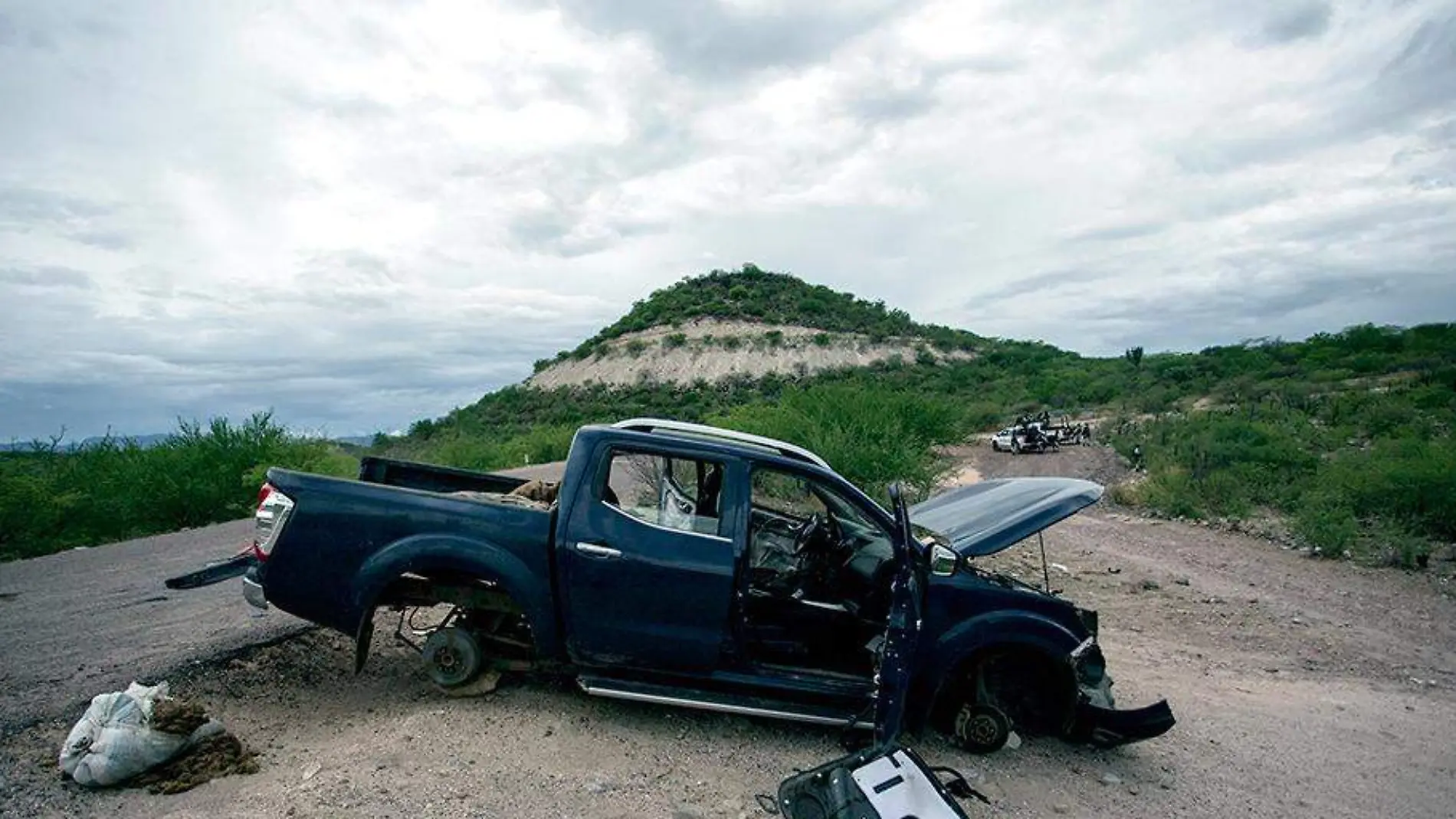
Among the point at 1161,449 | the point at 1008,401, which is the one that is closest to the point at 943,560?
the point at 1161,449

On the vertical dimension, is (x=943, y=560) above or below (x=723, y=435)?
below

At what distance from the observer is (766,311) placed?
76438 mm

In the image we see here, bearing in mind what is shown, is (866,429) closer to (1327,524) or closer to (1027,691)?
(1327,524)

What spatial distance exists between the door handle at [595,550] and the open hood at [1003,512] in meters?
1.89

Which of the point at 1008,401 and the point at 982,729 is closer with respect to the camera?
the point at 982,729

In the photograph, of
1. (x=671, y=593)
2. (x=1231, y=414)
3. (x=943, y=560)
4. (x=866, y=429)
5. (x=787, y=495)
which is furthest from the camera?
(x=1231, y=414)

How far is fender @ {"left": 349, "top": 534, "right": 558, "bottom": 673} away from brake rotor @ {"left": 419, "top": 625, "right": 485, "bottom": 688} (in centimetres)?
45

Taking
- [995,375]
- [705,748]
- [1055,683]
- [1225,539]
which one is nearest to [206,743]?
[705,748]

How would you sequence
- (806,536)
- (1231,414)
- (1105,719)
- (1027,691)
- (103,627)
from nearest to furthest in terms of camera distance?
(1105,719) < (1027,691) < (806,536) < (103,627) < (1231,414)

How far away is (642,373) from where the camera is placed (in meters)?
63.8

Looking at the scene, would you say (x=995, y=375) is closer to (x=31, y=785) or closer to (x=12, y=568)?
(x=12, y=568)

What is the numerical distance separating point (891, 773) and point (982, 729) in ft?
4.41

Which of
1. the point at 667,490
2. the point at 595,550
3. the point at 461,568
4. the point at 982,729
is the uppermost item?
the point at 667,490

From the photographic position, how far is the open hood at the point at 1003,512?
4.71 meters
